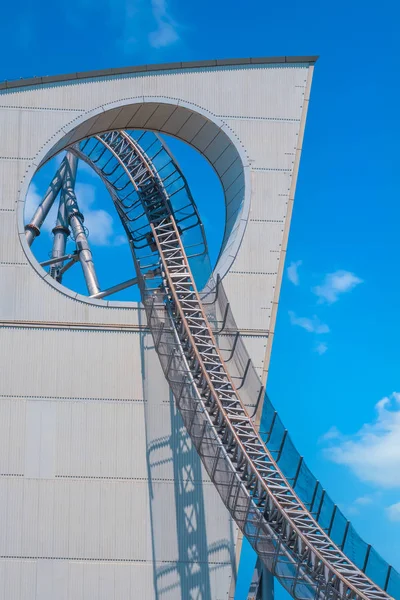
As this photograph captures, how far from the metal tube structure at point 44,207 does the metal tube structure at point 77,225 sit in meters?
0.19

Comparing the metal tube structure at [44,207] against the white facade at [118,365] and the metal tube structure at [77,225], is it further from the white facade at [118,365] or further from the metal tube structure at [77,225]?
the white facade at [118,365]

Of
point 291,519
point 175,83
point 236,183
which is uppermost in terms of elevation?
point 175,83

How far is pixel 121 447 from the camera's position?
20.3 meters

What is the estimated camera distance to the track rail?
15655 mm

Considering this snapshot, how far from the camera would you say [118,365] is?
68.4 ft

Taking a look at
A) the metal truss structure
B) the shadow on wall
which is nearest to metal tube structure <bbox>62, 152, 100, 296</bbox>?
the metal truss structure

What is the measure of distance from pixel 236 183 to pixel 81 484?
8214 mm

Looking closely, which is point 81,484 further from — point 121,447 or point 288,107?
point 288,107

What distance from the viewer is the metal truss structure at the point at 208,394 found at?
621 inches

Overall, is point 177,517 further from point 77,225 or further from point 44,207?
point 44,207

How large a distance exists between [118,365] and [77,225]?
8.64 metres

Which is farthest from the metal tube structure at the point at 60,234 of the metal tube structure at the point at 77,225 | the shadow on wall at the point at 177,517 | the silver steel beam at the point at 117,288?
the shadow on wall at the point at 177,517

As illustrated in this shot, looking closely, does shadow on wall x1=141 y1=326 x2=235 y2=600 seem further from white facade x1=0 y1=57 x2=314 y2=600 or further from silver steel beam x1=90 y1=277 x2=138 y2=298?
silver steel beam x1=90 y1=277 x2=138 y2=298

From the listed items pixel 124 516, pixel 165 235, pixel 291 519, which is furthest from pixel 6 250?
pixel 291 519
